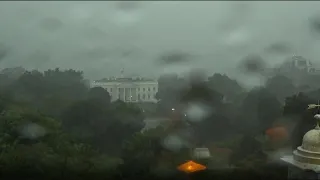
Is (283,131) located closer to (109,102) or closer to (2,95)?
(109,102)

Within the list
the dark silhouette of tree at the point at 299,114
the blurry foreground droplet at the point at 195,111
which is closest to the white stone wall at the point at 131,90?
the blurry foreground droplet at the point at 195,111

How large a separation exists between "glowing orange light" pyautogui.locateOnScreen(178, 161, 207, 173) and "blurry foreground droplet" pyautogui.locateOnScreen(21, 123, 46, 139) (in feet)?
3.43

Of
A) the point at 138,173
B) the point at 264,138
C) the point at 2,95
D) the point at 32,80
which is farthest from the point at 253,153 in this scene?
the point at 2,95

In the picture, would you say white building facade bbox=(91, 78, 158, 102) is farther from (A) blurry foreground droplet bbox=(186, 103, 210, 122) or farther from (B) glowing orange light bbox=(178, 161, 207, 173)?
(B) glowing orange light bbox=(178, 161, 207, 173)

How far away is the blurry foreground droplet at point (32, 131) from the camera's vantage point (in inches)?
101

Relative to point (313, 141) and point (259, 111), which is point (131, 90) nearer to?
point (259, 111)

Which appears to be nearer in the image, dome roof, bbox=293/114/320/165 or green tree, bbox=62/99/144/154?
dome roof, bbox=293/114/320/165

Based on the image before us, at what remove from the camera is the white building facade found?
265cm

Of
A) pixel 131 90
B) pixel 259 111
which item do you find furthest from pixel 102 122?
pixel 259 111

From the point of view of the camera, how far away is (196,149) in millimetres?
2596

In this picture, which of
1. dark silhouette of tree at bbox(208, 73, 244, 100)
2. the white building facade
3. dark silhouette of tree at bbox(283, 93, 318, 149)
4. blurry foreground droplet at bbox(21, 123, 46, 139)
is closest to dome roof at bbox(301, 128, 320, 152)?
dark silhouette of tree at bbox(283, 93, 318, 149)

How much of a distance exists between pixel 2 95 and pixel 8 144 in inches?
15.3

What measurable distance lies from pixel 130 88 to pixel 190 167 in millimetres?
737

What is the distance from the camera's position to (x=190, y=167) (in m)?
2.52
